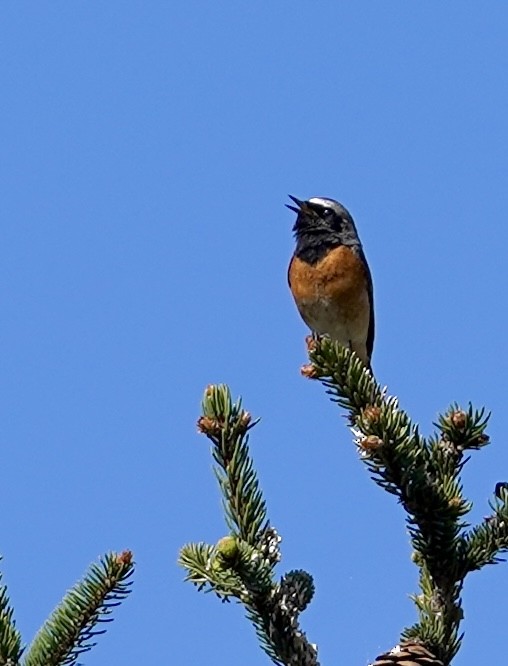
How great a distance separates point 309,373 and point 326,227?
582cm

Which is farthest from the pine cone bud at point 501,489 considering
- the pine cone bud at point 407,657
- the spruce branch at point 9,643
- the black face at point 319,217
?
the black face at point 319,217

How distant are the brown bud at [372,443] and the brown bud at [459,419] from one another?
13.2 inches

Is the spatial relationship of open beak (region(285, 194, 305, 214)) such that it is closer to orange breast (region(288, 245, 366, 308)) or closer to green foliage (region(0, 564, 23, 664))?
orange breast (region(288, 245, 366, 308))

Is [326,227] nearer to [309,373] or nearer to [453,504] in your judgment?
[309,373]

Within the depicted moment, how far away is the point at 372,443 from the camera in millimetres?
3479

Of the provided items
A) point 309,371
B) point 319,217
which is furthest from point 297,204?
point 309,371

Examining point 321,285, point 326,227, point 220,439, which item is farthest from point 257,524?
point 326,227

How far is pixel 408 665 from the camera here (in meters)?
3.09

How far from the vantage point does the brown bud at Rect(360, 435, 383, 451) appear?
3.47 metres

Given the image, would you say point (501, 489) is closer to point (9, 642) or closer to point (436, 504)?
point (436, 504)

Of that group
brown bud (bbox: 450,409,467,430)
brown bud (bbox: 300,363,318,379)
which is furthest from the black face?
brown bud (bbox: 450,409,467,430)

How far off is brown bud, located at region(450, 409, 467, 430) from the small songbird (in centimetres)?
583

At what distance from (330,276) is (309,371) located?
5221 millimetres

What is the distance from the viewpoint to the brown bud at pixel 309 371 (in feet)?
13.9
